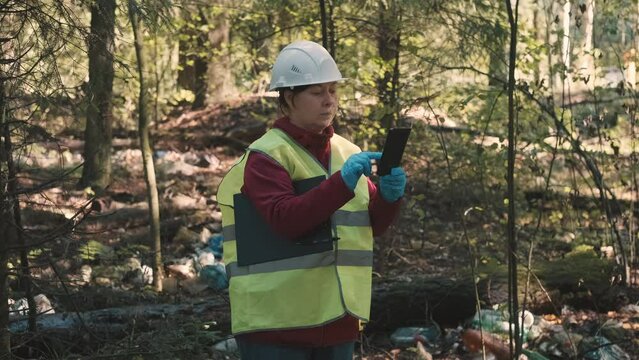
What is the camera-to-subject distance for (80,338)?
4.66 metres

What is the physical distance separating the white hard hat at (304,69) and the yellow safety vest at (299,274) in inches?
8.0

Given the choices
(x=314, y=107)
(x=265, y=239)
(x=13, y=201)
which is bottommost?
(x=265, y=239)

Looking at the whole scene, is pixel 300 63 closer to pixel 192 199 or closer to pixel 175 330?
pixel 175 330

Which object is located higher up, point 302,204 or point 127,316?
point 302,204

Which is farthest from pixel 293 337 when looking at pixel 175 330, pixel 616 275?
pixel 616 275

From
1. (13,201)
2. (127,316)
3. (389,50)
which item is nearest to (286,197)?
(13,201)

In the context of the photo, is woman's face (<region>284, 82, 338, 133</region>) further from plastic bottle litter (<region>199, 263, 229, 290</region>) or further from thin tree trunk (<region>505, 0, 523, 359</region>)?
plastic bottle litter (<region>199, 263, 229, 290</region>)

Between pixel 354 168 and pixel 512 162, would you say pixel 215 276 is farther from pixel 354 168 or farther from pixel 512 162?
pixel 354 168

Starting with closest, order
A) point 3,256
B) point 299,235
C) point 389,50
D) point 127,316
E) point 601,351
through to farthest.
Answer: point 299,235 < point 3,256 < point 601,351 < point 127,316 < point 389,50

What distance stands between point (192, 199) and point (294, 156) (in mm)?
9263

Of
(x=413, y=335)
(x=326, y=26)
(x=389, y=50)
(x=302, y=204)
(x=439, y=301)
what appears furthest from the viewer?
(x=389, y=50)

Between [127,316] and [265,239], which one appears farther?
[127,316]

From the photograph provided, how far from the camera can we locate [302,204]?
2734 mm

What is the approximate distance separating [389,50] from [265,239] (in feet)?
19.6
